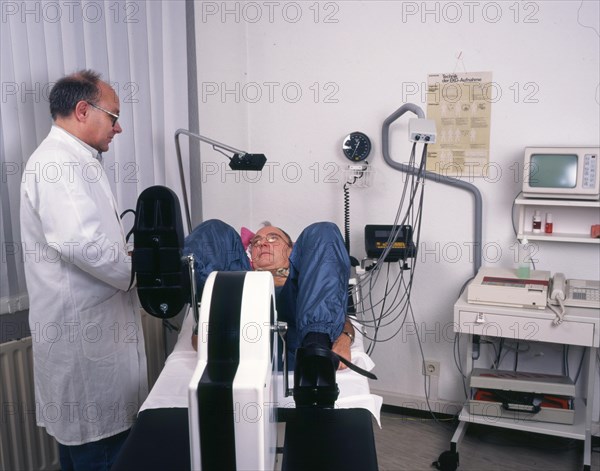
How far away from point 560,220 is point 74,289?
1.95m

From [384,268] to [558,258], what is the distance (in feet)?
2.57

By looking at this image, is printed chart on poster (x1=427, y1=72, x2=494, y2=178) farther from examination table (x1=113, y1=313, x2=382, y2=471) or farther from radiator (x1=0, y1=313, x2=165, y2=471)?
radiator (x1=0, y1=313, x2=165, y2=471)

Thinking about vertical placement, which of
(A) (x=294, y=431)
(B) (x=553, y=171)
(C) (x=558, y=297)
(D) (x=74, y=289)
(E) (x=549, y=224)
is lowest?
(A) (x=294, y=431)

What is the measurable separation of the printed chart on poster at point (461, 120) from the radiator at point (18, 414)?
1.87m

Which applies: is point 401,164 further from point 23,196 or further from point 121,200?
point 23,196

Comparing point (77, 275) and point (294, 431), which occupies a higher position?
point (77, 275)

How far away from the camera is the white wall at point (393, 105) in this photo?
2348 mm

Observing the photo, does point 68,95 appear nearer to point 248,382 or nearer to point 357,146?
point 248,382

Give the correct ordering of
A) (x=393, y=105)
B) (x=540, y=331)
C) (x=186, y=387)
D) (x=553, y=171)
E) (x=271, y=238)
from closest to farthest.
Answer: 1. (x=186, y=387)
2. (x=540, y=331)
3. (x=553, y=171)
4. (x=271, y=238)
5. (x=393, y=105)

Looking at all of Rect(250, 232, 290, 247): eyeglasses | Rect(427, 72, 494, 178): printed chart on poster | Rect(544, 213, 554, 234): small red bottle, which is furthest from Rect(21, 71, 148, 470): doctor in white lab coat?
Rect(544, 213, 554, 234): small red bottle

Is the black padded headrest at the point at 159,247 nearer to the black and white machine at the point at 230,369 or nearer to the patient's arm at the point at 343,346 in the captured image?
the black and white machine at the point at 230,369

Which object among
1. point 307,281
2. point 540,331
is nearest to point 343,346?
point 307,281

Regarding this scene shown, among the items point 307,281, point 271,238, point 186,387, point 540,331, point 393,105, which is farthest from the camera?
point 393,105

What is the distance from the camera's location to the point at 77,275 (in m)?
1.75
